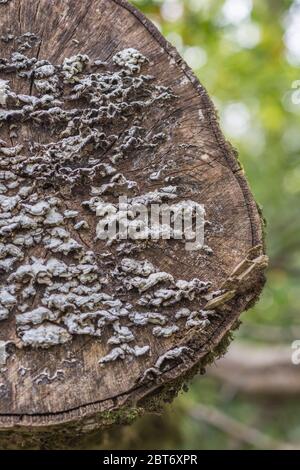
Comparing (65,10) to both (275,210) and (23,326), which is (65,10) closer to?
(23,326)

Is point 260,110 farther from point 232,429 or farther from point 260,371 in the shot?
point 232,429

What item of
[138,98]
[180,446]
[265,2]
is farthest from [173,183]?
[265,2]

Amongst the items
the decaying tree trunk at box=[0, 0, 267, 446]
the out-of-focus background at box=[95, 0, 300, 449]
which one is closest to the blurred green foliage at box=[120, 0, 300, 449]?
the out-of-focus background at box=[95, 0, 300, 449]

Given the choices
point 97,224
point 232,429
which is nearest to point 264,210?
point 232,429

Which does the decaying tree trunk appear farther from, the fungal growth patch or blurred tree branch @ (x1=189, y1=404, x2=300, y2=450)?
blurred tree branch @ (x1=189, y1=404, x2=300, y2=450)

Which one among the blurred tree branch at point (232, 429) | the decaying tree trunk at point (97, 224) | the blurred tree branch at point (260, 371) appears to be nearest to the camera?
the decaying tree trunk at point (97, 224)

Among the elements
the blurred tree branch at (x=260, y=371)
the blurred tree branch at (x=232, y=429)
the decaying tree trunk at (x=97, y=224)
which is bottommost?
the blurred tree branch at (x=232, y=429)

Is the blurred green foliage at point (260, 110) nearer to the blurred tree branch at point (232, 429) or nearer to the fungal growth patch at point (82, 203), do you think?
the blurred tree branch at point (232, 429)

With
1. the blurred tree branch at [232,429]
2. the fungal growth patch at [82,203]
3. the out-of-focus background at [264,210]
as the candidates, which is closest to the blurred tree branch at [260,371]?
the out-of-focus background at [264,210]
